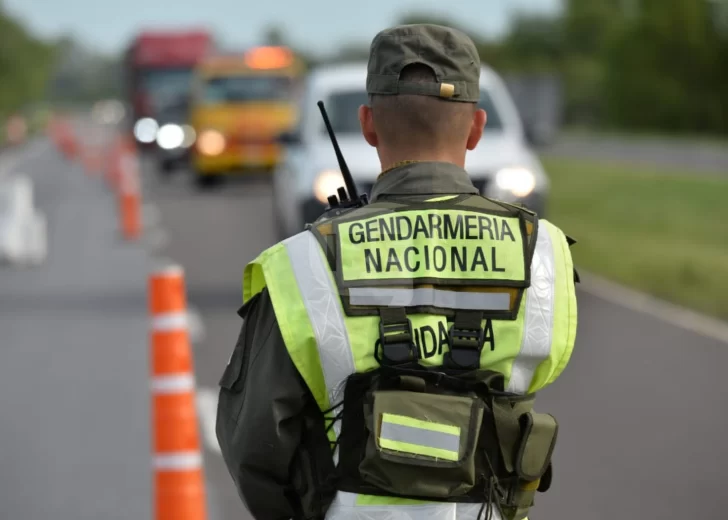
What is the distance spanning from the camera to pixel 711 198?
24969mm

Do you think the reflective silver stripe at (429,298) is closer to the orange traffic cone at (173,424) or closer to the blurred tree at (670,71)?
the orange traffic cone at (173,424)

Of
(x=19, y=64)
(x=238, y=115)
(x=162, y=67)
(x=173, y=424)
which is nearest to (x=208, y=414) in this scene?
(x=173, y=424)

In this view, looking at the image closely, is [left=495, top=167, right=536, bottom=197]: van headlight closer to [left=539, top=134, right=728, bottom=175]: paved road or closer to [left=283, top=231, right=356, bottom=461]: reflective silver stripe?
[left=283, top=231, right=356, bottom=461]: reflective silver stripe

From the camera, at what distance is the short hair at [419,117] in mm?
2809

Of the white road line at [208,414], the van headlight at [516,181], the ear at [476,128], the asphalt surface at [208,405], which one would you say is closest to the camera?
the ear at [476,128]

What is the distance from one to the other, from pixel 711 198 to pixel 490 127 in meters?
12.6

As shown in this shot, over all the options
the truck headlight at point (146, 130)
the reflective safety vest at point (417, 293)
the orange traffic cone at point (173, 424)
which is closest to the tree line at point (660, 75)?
the truck headlight at point (146, 130)

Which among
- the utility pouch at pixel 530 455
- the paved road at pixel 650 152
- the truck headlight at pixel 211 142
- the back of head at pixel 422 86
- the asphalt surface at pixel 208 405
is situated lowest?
the paved road at pixel 650 152

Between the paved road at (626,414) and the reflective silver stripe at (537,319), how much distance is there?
3364 millimetres

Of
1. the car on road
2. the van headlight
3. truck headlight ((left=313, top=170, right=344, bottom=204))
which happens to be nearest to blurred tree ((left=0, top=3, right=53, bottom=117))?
the car on road

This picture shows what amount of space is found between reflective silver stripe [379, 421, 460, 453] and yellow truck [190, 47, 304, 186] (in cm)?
2413

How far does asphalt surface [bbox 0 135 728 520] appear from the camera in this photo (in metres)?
6.71

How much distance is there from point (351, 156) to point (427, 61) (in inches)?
364

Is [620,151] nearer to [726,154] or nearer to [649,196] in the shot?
[726,154]
